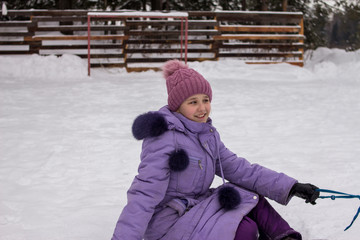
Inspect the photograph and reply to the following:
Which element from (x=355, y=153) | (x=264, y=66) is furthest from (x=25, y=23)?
(x=355, y=153)

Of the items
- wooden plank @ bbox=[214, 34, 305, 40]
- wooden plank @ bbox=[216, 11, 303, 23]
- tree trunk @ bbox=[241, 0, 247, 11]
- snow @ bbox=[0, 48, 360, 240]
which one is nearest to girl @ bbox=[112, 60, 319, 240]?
snow @ bbox=[0, 48, 360, 240]

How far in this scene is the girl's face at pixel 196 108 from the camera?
8.24 ft

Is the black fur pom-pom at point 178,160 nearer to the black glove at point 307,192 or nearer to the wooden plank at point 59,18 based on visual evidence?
the black glove at point 307,192

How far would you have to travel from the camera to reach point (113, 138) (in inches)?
216

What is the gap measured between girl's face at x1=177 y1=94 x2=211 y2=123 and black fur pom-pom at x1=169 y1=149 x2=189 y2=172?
24cm

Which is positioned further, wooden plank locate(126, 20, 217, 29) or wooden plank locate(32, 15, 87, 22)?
wooden plank locate(126, 20, 217, 29)

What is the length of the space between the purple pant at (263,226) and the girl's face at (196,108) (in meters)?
0.54

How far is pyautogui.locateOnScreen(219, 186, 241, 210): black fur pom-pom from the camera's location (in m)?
2.30

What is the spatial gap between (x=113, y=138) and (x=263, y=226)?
3.27 m

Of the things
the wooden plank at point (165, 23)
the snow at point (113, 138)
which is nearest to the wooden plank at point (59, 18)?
the wooden plank at point (165, 23)

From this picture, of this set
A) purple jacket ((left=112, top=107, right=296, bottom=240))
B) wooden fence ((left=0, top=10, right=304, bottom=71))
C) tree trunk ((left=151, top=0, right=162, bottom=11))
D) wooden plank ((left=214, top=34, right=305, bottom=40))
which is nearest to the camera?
purple jacket ((left=112, top=107, right=296, bottom=240))

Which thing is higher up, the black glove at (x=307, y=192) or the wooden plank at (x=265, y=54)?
the black glove at (x=307, y=192)

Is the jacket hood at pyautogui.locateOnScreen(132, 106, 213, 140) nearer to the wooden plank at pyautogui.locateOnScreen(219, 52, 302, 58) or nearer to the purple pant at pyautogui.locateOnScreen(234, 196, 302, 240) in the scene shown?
the purple pant at pyautogui.locateOnScreen(234, 196, 302, 240)

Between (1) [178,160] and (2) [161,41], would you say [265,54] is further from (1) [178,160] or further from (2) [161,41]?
(1) [178,160]
